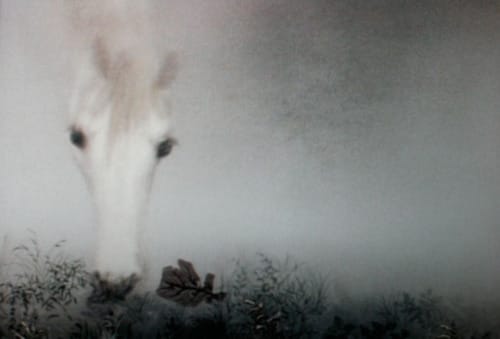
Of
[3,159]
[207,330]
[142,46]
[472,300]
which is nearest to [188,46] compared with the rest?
[142,46]

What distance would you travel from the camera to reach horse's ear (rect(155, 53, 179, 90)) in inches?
83.7

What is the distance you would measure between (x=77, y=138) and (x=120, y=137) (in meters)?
0.14

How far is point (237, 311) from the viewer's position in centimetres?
210

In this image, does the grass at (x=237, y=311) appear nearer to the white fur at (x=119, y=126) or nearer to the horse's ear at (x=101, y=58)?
the white fur at (x=119, y=126)

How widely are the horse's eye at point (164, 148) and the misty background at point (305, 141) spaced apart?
0.03 metres

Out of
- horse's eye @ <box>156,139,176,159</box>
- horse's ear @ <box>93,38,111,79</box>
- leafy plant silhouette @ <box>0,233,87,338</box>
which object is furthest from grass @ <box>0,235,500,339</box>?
horse's ear @ <box>93,38,111,79</box>

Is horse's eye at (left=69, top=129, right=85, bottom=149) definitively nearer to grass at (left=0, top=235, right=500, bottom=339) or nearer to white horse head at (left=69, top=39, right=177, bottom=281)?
white horse head at (left=69, top=39, right=177, bottom=281)

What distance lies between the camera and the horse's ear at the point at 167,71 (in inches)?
83.7

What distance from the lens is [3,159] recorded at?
2.04 meters

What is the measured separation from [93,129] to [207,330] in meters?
0.78

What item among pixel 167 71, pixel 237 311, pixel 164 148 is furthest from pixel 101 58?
pixel 237 311

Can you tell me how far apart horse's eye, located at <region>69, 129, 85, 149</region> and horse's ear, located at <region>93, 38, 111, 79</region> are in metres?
0.21

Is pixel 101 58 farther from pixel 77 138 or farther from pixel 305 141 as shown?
pixel 305 141

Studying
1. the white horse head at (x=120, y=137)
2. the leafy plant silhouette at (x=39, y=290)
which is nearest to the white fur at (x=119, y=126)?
the white horse head at (x=120, y=137)
